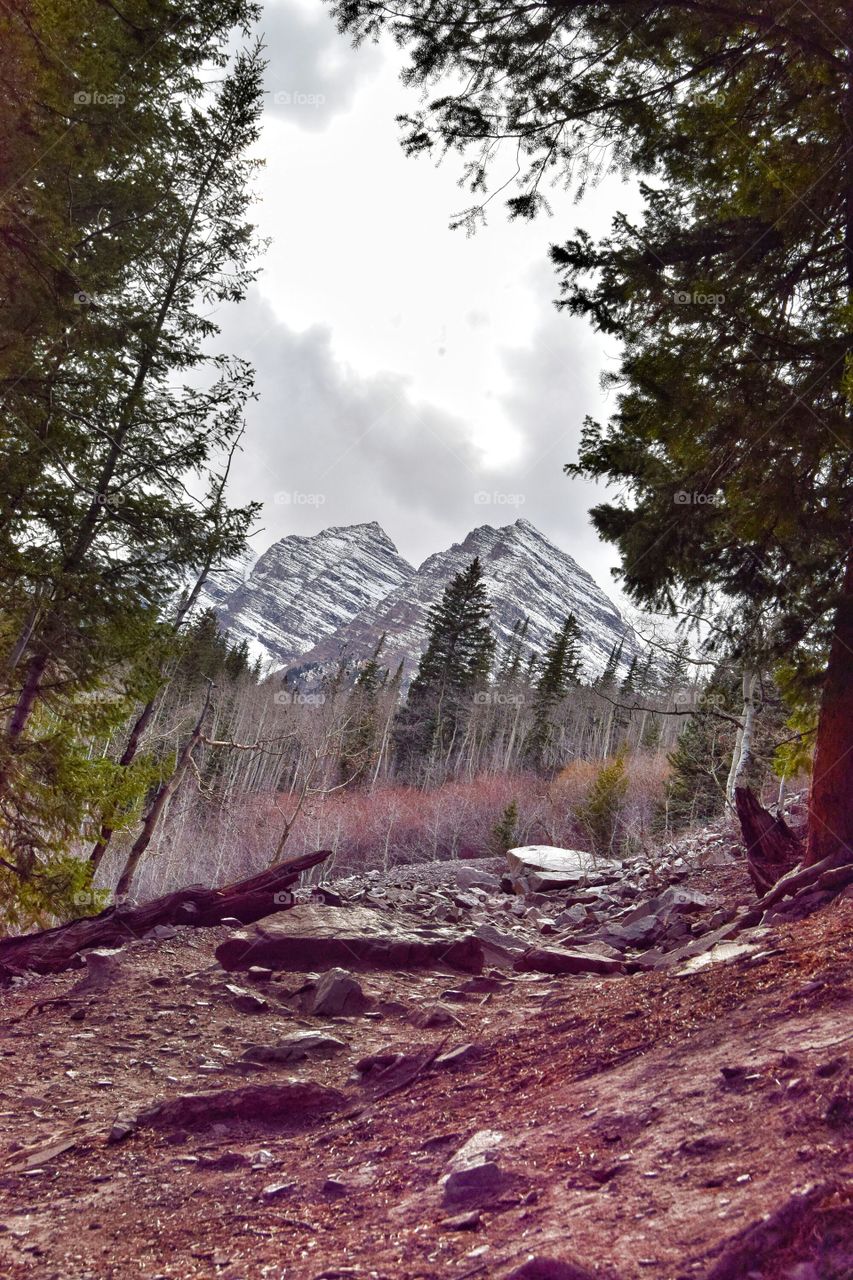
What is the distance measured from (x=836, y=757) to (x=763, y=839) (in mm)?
2273

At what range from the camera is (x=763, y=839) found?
25.3 ft

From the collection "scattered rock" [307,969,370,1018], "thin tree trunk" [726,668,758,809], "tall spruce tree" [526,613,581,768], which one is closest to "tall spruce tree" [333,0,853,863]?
"scattered rock" [307,969,370,1018]

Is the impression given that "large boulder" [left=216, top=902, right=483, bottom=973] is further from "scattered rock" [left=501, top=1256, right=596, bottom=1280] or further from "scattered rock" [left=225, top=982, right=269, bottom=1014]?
"scattered rock" [left=501, top=1256, right=596, bottom=1280]

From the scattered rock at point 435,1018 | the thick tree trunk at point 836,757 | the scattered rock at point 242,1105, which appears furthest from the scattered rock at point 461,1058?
Result: the thick tree trunk at point 836,757

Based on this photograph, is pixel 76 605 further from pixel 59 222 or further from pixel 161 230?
pixel 161 230

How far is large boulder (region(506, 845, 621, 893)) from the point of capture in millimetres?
14383

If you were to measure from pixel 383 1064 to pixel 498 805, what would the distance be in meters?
40.0

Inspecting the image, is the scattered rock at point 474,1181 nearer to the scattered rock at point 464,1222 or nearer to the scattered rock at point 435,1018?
the scattered rock at point 464,1222

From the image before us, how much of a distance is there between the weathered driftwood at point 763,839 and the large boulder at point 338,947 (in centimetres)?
300

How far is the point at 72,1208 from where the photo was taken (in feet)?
9.62

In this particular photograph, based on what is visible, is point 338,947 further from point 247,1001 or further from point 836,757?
point 836,757

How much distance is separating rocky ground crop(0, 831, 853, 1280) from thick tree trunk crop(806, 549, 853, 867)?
877 millimetres

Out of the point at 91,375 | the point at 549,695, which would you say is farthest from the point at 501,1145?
the point at 549,695

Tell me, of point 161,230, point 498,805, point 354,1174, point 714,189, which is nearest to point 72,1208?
point 354,1174
